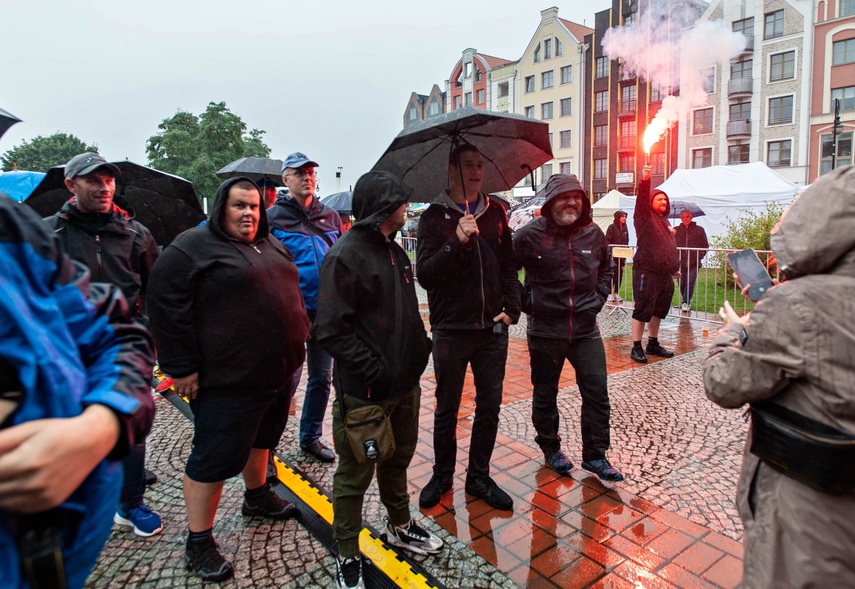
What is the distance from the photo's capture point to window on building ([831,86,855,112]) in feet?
118

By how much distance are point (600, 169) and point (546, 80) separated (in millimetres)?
10633

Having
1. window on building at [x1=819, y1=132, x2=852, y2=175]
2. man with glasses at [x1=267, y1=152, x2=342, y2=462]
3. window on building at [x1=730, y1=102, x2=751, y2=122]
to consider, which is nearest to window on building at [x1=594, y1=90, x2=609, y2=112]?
window on building at [x1=730, y1=102, x2=751, y2=122]

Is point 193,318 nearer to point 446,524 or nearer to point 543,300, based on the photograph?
point 446,524

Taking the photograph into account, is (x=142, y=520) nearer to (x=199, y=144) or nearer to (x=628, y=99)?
(x=199, y=144)

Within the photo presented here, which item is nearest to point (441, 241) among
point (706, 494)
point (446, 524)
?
point (446, 524)

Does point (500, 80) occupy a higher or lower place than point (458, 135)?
higher

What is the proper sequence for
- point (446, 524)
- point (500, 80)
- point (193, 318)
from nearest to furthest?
point (193, 318) → point (446, 524) → point (500, 80)

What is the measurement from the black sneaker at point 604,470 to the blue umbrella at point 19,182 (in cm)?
687

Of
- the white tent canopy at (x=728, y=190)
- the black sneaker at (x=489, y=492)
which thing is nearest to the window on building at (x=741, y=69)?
the white tent canopy at (x=728, y=190)

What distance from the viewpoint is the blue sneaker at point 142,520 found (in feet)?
11.1

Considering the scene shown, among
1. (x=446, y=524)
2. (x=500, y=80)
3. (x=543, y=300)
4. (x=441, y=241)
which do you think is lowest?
(x=446, y=524)

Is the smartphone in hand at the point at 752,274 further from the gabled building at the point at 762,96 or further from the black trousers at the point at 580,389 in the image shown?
the gabled building at the point at 762,96

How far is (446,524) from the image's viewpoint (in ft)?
11.4

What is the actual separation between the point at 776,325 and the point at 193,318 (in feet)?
8.48
